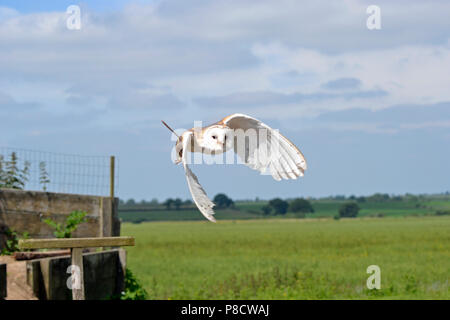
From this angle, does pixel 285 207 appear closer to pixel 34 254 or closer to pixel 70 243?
pixel 34 254

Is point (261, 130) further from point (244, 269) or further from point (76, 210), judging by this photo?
point (244, 269)

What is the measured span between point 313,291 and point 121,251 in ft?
14.6

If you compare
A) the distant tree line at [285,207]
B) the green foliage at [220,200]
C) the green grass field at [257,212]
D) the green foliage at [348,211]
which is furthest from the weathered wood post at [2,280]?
the green foliage at [348,211]

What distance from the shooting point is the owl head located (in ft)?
5.94

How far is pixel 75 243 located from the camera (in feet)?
17.2

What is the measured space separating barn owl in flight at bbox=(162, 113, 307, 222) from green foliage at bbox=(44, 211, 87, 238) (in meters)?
9.78

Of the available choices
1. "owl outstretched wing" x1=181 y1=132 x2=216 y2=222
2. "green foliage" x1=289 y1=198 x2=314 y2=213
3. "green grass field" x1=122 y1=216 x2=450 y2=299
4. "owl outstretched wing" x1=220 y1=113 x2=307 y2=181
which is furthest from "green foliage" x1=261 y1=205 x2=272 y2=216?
"owl outstretched wing" x1=181 y1=132 x2=216 y2=222

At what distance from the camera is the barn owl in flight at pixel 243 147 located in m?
1.83

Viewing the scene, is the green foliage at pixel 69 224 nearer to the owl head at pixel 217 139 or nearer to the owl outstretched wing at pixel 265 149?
the owl outstretched wing at pixel 265 149

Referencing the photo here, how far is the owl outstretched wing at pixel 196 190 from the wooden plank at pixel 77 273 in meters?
3.99

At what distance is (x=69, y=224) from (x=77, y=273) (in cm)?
593

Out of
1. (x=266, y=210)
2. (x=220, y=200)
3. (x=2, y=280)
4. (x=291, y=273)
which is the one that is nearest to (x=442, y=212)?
(x=266, y=210)
